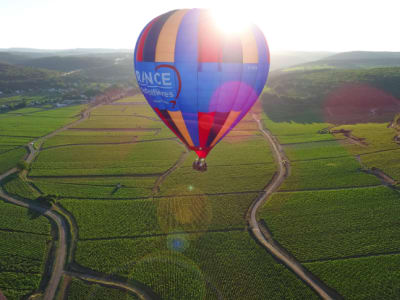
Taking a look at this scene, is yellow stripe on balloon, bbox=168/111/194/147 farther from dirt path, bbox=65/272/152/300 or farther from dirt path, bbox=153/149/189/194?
dirt path, bbox=153/149/189/194

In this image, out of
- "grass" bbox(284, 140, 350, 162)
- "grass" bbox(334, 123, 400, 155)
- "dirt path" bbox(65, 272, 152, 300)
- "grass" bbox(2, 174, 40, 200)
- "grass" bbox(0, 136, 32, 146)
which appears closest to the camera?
"dirt path" bbox(65, 272, 152, 300)

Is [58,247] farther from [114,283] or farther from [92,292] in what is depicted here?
[114,283]

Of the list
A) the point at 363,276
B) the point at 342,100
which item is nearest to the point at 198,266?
the point at 363,276

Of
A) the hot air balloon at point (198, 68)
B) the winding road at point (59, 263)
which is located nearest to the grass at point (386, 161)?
the hot air balloon at point (198, 68)

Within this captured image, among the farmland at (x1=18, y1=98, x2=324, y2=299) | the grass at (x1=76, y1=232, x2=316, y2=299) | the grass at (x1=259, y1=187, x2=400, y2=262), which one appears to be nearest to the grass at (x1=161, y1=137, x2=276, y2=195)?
the farmland at (x1=18, y1=98, x2=324, y2=299)

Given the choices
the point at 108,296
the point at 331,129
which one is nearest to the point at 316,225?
the point at 108,296

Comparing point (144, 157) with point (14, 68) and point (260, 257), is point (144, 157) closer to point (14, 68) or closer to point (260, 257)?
point (260, 257)
